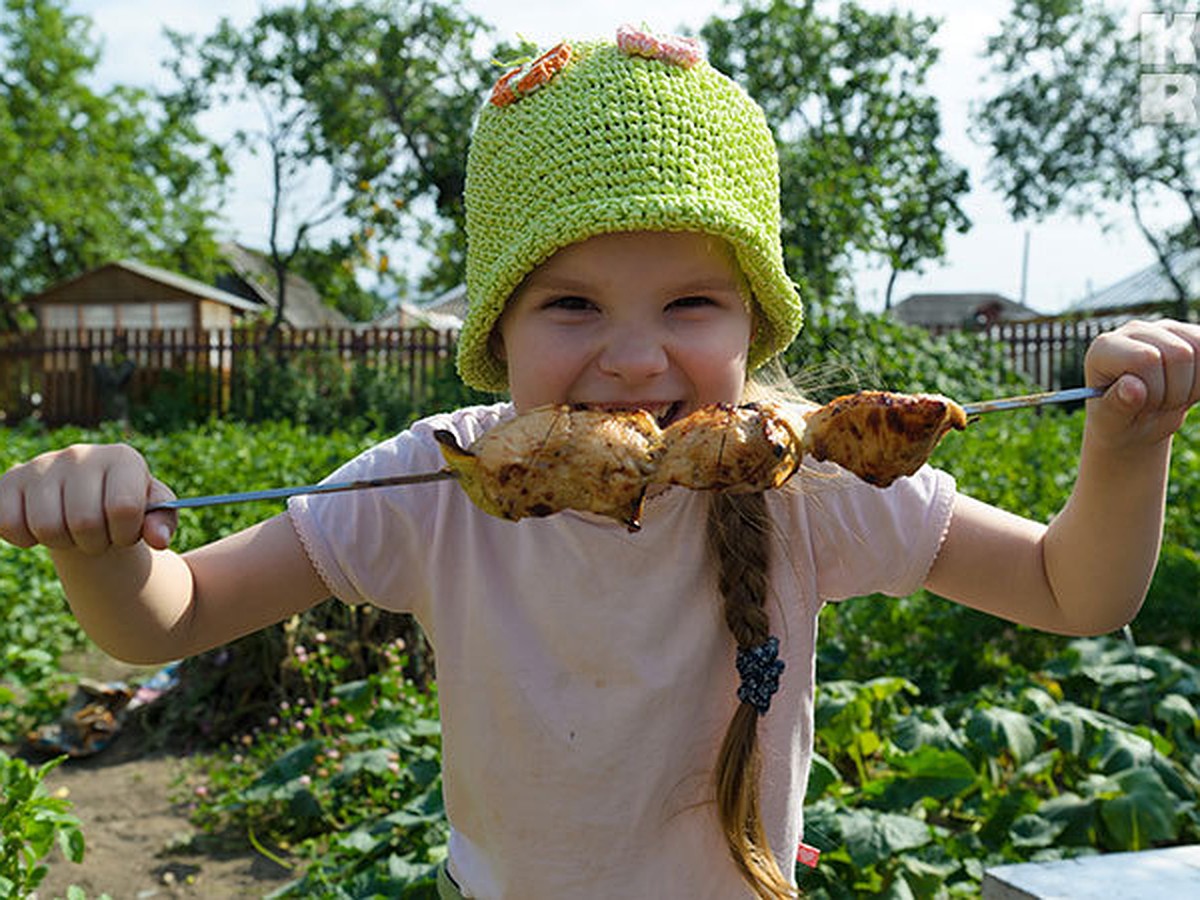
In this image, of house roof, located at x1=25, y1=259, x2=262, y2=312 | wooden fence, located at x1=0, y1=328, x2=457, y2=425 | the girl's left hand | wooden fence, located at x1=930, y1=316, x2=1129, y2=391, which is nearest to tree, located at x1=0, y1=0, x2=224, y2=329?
house roof, located at x1=25, y1=259, x2=262, y2=312

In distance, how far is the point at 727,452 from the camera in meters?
1.57

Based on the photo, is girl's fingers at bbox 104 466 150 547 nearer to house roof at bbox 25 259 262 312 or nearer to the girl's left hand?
the girl's left hand

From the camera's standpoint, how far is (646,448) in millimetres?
1595

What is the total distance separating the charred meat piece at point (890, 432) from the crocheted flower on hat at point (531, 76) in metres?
0.80

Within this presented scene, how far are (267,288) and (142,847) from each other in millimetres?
47485

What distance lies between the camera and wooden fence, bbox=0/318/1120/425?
722 inches

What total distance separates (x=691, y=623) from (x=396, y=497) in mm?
555

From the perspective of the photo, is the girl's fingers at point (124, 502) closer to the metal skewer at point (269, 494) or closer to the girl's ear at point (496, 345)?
the metal skewer at point (269, 494)

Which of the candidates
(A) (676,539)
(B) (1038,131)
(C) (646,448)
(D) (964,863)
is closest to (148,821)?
(D) (964,863)

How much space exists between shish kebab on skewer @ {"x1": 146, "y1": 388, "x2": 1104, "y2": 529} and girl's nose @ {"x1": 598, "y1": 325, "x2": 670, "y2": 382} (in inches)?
4.9

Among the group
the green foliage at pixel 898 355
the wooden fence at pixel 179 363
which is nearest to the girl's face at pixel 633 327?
the green foliage at pixel 898 355

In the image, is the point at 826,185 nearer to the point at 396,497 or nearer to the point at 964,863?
the point at 964,863

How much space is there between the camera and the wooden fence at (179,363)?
18.5 m

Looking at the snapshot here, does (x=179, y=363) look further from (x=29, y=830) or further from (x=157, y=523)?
(x=157, y=523)
